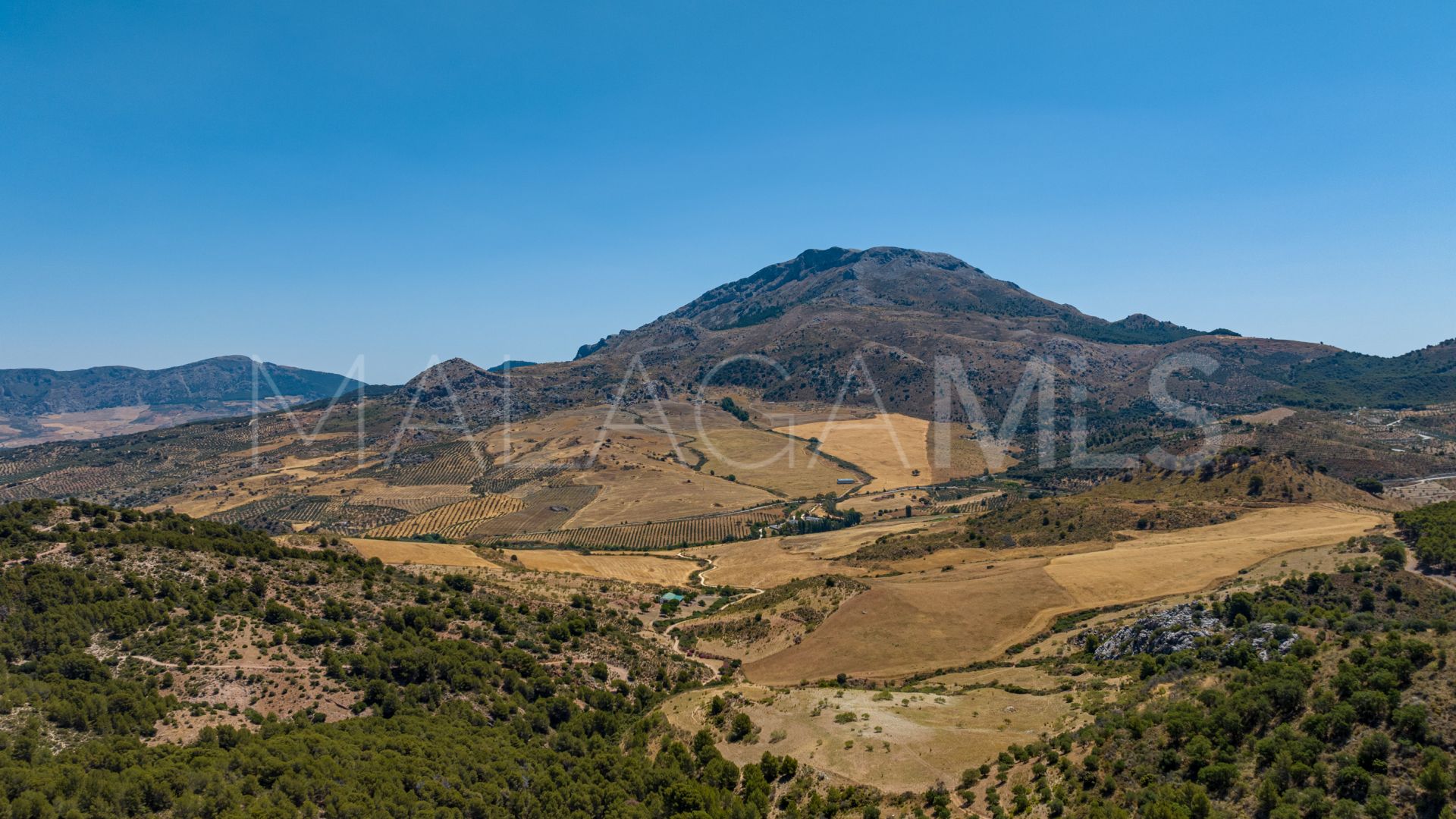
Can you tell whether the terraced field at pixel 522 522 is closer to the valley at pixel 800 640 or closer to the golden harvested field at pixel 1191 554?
the valley at pixel 800 640

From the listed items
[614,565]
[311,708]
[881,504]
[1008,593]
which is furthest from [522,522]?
[311,708]

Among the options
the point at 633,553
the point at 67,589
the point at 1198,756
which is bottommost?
the point at 633,553

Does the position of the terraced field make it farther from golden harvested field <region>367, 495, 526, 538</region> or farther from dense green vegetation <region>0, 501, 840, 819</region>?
dense green vegetation <region>0, 501, 840, 819</region>

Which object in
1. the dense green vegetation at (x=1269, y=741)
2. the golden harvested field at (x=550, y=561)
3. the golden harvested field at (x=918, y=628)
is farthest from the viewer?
the golden harvested field at (x=550, y=561)

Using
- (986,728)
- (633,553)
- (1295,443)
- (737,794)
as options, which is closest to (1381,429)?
(1295,443)

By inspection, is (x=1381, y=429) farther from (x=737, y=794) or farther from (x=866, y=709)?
(x=737, y=794)

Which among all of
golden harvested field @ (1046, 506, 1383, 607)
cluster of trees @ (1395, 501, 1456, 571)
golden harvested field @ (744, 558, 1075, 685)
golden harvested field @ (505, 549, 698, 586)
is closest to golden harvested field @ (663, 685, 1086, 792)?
golden harvested field @ (744, 558, 1075, 685)

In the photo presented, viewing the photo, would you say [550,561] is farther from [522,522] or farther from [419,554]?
[522,522]

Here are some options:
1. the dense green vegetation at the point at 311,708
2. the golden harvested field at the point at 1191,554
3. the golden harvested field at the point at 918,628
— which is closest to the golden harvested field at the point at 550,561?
the dense green vegetation at the point at 311,708
